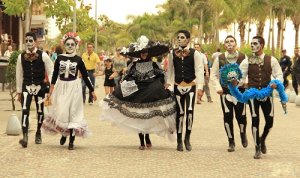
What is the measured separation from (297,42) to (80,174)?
77.3 metres

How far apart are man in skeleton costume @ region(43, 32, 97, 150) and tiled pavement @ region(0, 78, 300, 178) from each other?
1.15 feet

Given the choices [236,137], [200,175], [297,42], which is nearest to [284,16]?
[297,42]

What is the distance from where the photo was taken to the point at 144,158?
11.9 metres

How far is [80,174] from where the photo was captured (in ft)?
33.2

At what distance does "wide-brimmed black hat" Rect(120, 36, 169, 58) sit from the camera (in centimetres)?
1318

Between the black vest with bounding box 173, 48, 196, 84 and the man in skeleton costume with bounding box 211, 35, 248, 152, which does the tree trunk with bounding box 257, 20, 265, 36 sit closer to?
the man in skeleton costume with bounding box 211, 35, 248, 152

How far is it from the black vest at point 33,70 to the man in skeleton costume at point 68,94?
35 centimetres

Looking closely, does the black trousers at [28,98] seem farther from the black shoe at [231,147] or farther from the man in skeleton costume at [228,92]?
the black shoe at [231,147]

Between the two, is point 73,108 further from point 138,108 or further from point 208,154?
point 208,154

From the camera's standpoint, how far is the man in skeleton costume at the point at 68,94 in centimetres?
1298

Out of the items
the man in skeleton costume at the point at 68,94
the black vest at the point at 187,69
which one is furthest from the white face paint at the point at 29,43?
the black vest at the point at 187,69

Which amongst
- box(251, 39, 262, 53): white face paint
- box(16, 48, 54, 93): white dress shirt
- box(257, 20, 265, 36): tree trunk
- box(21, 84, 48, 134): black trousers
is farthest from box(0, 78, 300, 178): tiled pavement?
box(257, 20, 265, 36): tree trunk

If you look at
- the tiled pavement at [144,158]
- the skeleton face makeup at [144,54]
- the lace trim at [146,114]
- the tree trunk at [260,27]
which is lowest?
the tiled pavement at [144,158]

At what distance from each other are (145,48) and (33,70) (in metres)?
1.92
